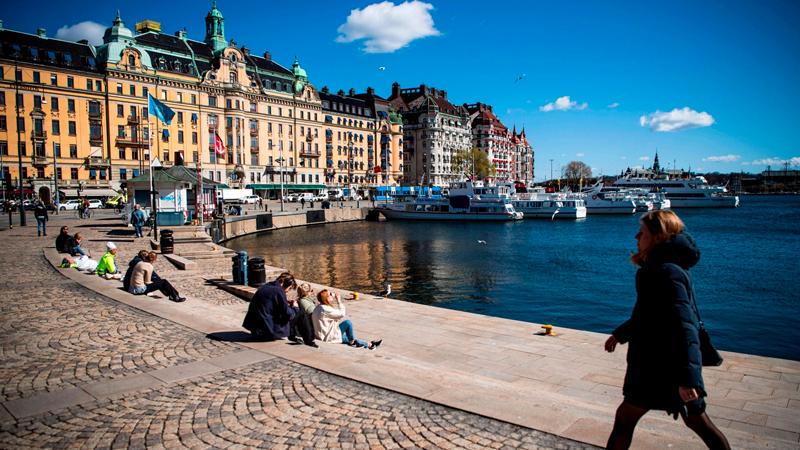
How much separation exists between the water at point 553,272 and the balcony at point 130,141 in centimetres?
3065

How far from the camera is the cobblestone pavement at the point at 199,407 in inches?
242

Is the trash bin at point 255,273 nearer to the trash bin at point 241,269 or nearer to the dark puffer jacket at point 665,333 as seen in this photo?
the trash bin at point 241,269

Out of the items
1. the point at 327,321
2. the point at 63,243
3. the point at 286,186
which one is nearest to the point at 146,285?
the point at 327,321

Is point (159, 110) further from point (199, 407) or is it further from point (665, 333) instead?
point (665, 333)

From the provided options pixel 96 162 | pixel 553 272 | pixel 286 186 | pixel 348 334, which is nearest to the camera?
pixel 348 334

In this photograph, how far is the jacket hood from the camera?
4.54 m

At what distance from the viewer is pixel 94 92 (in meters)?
74.1

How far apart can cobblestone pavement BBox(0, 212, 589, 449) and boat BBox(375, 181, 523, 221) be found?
7073cm

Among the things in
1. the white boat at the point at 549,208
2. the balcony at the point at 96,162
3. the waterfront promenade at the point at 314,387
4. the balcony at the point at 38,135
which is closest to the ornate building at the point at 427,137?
the white boat at the point at 549,208

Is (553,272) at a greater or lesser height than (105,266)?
lesser

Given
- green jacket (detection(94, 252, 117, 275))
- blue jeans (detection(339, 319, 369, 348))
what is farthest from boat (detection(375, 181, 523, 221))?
blue jeans (detection(339, 319, 369, 348))

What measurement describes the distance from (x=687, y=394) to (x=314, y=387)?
5.02m

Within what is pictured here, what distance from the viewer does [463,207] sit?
8094cm

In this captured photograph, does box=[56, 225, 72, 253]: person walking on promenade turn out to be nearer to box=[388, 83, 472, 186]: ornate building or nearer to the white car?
the white car
